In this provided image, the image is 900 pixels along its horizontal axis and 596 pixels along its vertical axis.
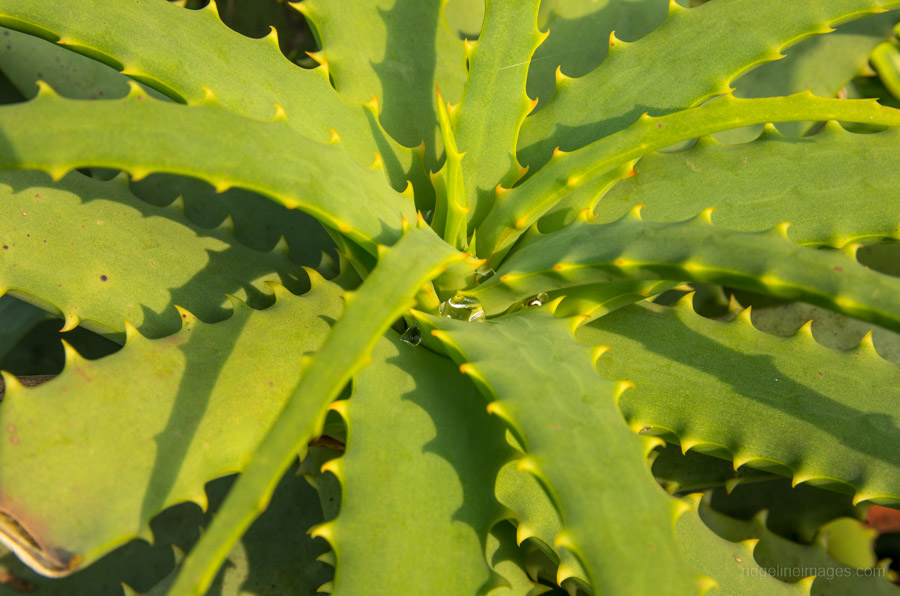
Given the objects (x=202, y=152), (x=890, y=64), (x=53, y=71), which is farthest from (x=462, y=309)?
(x=890, y=64)

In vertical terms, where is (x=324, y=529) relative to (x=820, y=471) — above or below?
below

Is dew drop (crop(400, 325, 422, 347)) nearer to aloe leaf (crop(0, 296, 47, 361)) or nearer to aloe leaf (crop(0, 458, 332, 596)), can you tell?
aloe leaf (crop(0, 458, 332, 596))

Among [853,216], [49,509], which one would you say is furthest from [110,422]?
[853,216]

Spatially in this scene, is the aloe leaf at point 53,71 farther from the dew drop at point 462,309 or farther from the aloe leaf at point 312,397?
the aloe leaf at point 312,397

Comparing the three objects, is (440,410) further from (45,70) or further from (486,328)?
(45,70)

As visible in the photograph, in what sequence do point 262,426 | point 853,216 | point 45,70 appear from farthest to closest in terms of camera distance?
point 45,70, point 853,216, point 262,426

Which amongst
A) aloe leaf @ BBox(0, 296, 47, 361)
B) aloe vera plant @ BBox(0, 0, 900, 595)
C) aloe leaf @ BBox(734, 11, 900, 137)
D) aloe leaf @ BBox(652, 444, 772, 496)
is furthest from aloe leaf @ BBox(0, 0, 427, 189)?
aloe leaf @ BBox(734, 11, 900, 137)
